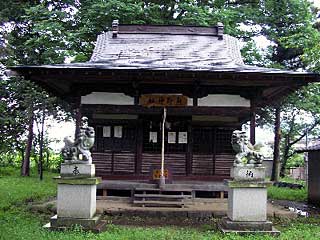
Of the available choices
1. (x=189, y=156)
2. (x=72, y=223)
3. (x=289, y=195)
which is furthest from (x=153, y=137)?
(x=289, y=195)

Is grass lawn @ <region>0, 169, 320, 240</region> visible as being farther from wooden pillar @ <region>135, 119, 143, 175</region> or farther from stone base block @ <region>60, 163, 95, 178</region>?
wooden pillar @ <region>135, 119, 143, 175</region>

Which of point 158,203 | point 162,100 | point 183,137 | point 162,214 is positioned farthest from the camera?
point 183,137

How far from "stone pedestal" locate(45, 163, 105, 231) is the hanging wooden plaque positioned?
4.52 metres

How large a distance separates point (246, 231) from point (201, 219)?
2357mm

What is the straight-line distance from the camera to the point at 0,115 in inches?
802

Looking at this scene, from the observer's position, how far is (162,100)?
555 inches

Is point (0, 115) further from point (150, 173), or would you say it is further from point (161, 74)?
point (161, 74)

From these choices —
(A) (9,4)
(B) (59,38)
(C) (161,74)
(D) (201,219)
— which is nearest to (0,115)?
(B) (59,38)

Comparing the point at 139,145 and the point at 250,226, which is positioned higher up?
the point at 139,145

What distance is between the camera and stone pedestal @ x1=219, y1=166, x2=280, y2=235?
9.98 metres

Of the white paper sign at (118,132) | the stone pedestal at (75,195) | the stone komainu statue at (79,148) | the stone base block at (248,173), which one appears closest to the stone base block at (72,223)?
the stone pedestal at (75,195)

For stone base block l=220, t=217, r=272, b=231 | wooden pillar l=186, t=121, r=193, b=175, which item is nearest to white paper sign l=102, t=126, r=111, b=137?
wooden pillar l=186, t=121, r=193, b=175

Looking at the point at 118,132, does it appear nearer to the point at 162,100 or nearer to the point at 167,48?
the point at 162,100

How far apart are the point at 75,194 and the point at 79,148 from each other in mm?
1170
